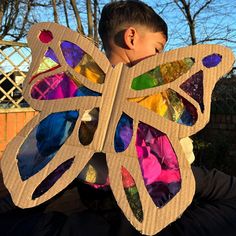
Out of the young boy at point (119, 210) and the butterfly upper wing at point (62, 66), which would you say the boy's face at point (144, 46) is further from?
the butterfly upper wing at point (62, 66)

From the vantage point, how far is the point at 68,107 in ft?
2.98

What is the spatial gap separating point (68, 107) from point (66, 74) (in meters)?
0.09

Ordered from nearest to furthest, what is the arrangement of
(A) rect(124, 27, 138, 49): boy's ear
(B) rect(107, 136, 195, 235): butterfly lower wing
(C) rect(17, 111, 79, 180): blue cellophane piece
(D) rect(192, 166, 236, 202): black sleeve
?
1. (B) rect(107, 136, 195, 235): butterfly lower wing
2. (C) rect(17, 111, 79, 180): blue cellophane piece
3. (A) rect(124, 27, 138, 49): boy's ear
4. (D) rect(192, 166, 236, 202): black sleeve

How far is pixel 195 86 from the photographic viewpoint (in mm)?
877

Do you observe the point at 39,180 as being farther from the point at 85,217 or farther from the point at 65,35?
the point at 65,35

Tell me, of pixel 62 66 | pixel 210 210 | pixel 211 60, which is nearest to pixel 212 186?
pixel 210 210

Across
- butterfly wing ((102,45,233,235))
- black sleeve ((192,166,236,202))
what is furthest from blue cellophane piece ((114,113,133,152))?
black sleeve ((192,166,236,202))

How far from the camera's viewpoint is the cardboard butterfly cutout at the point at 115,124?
811 mm

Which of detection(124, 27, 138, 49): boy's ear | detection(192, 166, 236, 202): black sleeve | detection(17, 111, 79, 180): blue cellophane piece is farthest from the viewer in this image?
detection(192, 166, 236, 202): black sleeve

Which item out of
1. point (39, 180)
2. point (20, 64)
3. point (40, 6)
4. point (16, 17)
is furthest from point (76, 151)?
point (16, 17)

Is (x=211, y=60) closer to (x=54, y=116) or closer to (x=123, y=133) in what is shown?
(x=123, y=133)

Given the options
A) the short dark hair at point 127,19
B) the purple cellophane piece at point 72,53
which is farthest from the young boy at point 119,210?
the purple cellophane piece at point 72,53

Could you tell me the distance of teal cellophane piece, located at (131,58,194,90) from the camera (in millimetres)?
884

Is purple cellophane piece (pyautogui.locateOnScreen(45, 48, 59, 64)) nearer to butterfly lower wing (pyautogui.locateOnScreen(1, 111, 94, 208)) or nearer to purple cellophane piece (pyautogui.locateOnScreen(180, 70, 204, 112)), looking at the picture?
butterfly lower wing (pyautogui.locateOnScreen(1, 111, 94, 208))
